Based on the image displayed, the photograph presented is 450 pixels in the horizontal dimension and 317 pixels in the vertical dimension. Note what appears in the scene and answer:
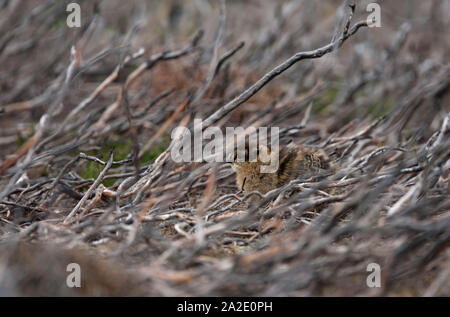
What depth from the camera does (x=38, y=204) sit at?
3414 millimetres

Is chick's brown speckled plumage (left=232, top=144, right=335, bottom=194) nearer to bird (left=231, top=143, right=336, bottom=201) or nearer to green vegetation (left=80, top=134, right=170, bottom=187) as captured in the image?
bird (left=231, top=143, right=336, bottom=201)

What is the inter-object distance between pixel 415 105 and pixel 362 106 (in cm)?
324

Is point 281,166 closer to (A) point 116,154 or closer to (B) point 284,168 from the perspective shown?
(B) point 284,168

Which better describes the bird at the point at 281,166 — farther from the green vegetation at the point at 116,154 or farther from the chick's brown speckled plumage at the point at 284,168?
the green vegetation at the point at 116,154

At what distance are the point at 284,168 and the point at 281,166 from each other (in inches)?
1.4

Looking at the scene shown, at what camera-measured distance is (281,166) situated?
389 centimetres

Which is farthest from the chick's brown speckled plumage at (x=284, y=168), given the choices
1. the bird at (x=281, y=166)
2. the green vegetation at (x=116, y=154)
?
the green vegetation at (x=116, y=154)

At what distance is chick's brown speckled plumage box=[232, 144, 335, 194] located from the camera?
12.4 ft

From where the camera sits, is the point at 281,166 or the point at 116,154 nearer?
the point at 281,166

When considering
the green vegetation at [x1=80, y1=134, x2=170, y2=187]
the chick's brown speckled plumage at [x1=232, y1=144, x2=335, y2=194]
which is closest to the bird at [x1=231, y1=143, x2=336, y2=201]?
the chick's brown speckled plumage at [x1=232, y1=144, x2=335, y2=194]

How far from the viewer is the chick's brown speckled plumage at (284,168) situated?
Result: 377 cm

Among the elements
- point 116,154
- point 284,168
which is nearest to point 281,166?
point 284,168
